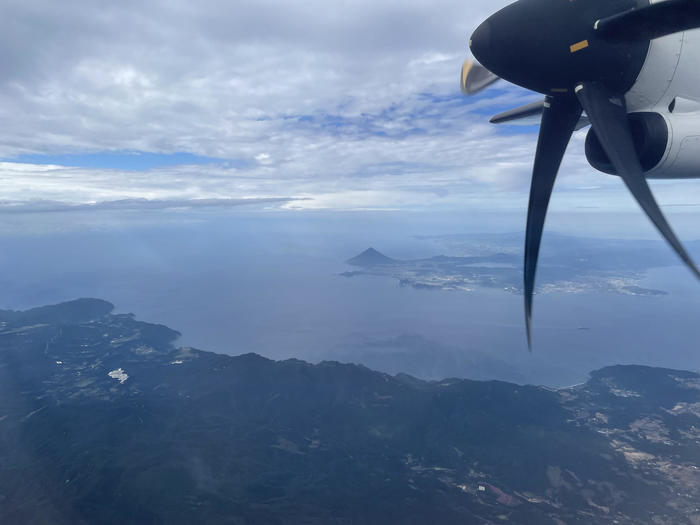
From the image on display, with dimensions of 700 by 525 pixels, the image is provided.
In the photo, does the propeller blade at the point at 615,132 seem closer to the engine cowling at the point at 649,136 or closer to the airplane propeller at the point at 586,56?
the airplane propeller at the point at 586,56

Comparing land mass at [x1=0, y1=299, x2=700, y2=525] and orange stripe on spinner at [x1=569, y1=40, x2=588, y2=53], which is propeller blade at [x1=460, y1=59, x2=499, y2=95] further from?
land mass at [x1=0, y1=299, x2=700, y2=525]

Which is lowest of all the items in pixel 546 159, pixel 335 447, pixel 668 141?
pixel 335 447

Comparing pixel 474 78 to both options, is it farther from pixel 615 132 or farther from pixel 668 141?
pixel 668 141

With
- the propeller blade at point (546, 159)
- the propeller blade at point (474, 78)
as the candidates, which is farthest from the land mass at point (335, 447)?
the propeller blade at point (474, 78)

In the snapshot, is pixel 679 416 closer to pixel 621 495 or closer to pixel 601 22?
pixel 621 495

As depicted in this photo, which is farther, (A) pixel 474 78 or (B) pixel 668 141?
(A) pixel 474 78

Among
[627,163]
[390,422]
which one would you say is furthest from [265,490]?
[627,163]

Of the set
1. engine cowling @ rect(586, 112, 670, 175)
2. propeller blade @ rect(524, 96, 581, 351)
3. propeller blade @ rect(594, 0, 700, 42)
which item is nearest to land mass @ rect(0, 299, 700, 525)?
propeller blade @ rect(524, 96, 581, 351)

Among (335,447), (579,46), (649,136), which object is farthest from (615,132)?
(335,447)
